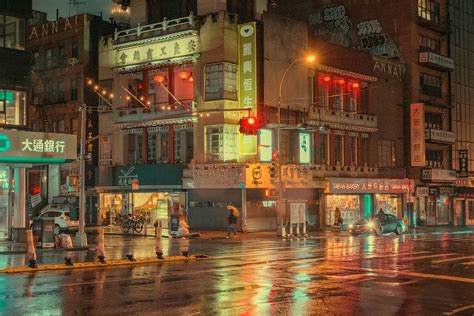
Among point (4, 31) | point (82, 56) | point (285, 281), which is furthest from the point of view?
point (82, 56)

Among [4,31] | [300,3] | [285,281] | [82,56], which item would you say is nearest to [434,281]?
[285,281]

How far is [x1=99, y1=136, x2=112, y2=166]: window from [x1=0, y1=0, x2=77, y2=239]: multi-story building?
55.9 feet

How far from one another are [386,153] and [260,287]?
42.0m

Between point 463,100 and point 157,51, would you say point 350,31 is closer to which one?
point 463,100

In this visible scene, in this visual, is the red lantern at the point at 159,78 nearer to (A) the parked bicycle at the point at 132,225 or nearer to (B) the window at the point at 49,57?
(A) the parked bicycle at the point at 132,225

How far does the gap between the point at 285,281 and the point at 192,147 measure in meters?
29.7

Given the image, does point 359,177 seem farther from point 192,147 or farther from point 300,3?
point 300,3

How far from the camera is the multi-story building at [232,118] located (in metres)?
44.2

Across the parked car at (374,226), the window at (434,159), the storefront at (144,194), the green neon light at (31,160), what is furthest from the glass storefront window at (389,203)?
the green neon light at (31,160)

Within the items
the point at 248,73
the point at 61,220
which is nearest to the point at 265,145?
the point at 248,73

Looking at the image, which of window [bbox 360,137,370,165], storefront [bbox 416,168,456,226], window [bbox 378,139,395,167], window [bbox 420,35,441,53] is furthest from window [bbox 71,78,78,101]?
window [bbox 420,35,441,53]

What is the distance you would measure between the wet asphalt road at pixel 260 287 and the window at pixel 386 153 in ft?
99.4

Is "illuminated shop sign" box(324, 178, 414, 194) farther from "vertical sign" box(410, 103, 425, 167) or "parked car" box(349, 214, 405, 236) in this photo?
"parked car" box(349, 214, 405, 236)

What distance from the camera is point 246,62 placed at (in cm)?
4434
